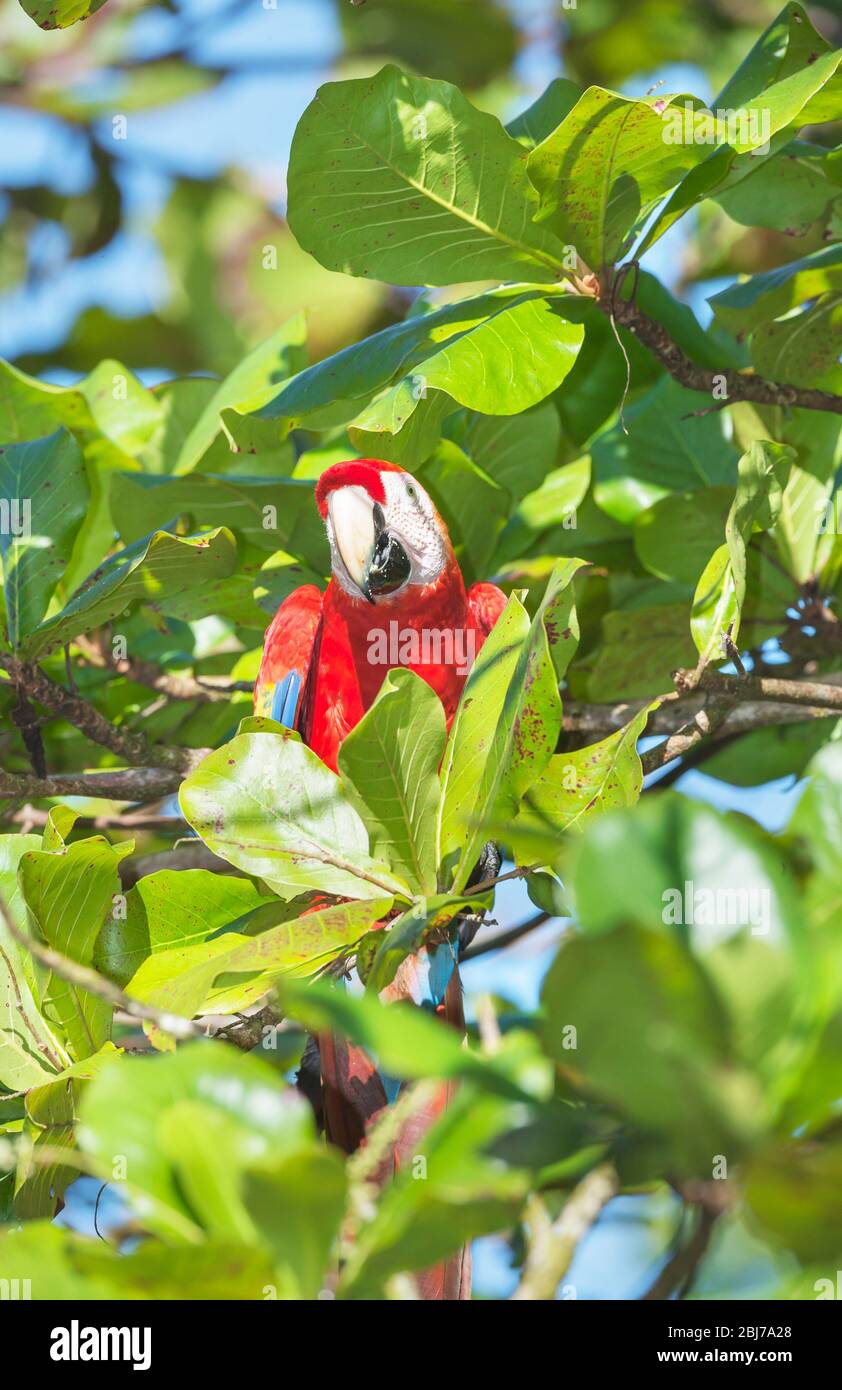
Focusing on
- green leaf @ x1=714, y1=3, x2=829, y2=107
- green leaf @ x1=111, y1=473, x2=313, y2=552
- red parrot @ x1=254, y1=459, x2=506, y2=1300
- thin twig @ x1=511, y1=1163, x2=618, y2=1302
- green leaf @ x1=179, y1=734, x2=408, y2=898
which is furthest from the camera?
red parrot @ x1=254, y1=459, x2=506, y2=1300

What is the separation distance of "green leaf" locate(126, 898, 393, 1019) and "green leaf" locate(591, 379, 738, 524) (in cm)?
98

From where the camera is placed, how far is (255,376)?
189cm

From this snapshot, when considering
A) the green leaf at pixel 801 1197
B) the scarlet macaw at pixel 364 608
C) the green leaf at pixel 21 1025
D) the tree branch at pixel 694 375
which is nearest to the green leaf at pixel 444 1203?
the green leaf at pixel 801 1197

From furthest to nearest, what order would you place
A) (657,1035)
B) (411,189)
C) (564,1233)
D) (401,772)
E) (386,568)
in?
(386,568)
(411,189)
(401,772)
(564,1233)
(657,1035)

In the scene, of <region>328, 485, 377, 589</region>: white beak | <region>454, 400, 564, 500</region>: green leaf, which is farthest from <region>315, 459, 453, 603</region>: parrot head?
<region>454, 400, 564, 500</region>: green leaf

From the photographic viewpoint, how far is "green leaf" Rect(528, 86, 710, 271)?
126cm

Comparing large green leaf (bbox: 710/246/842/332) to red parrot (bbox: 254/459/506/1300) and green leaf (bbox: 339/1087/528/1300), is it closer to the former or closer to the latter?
red parrot (bbox: 254/459/506/1300)

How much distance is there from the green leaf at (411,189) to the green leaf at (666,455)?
481 mm

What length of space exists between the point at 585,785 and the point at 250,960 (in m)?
0.38

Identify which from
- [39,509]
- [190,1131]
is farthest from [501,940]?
[190,1131]

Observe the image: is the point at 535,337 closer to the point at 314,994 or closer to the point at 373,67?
the point at 314,994

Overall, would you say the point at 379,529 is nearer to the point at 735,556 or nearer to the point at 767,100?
the point at 735,556

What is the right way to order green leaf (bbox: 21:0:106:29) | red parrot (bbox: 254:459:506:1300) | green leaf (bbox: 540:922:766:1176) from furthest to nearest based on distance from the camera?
red parrot (bbox: 254:459:506:1300) < green leaf (bbox: 21:0:106:29) < green leaf (bbox: 540:922:766:1176)

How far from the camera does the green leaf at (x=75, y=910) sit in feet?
4.24
